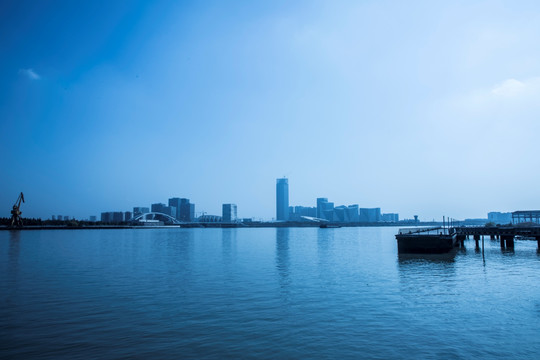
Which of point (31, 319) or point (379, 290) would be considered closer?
point (31, 319)

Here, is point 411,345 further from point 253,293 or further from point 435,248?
point 435,248

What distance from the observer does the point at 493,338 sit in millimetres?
15914

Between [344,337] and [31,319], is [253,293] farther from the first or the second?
[31,319]

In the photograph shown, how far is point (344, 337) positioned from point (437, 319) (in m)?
6.22

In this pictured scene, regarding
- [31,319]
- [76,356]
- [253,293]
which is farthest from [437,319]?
[31,319]

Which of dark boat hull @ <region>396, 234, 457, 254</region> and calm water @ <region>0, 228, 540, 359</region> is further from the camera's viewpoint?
dark boat hull @ <region>396, 234, 457, 254</region>

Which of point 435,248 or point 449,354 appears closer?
point 449,354

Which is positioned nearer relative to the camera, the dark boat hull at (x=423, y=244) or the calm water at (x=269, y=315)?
the calm water at (x=269, y=315)

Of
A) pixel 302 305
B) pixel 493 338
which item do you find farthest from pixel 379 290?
pixel 493 338

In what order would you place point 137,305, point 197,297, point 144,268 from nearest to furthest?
1. point 137,305
2. point 197,297
3. point 144,268

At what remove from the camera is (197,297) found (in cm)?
2466

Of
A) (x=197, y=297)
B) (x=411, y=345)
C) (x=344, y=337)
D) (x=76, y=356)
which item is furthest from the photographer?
(x=197, y=297)

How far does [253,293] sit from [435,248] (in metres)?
42.7

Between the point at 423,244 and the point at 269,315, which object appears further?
the point at 423,244
